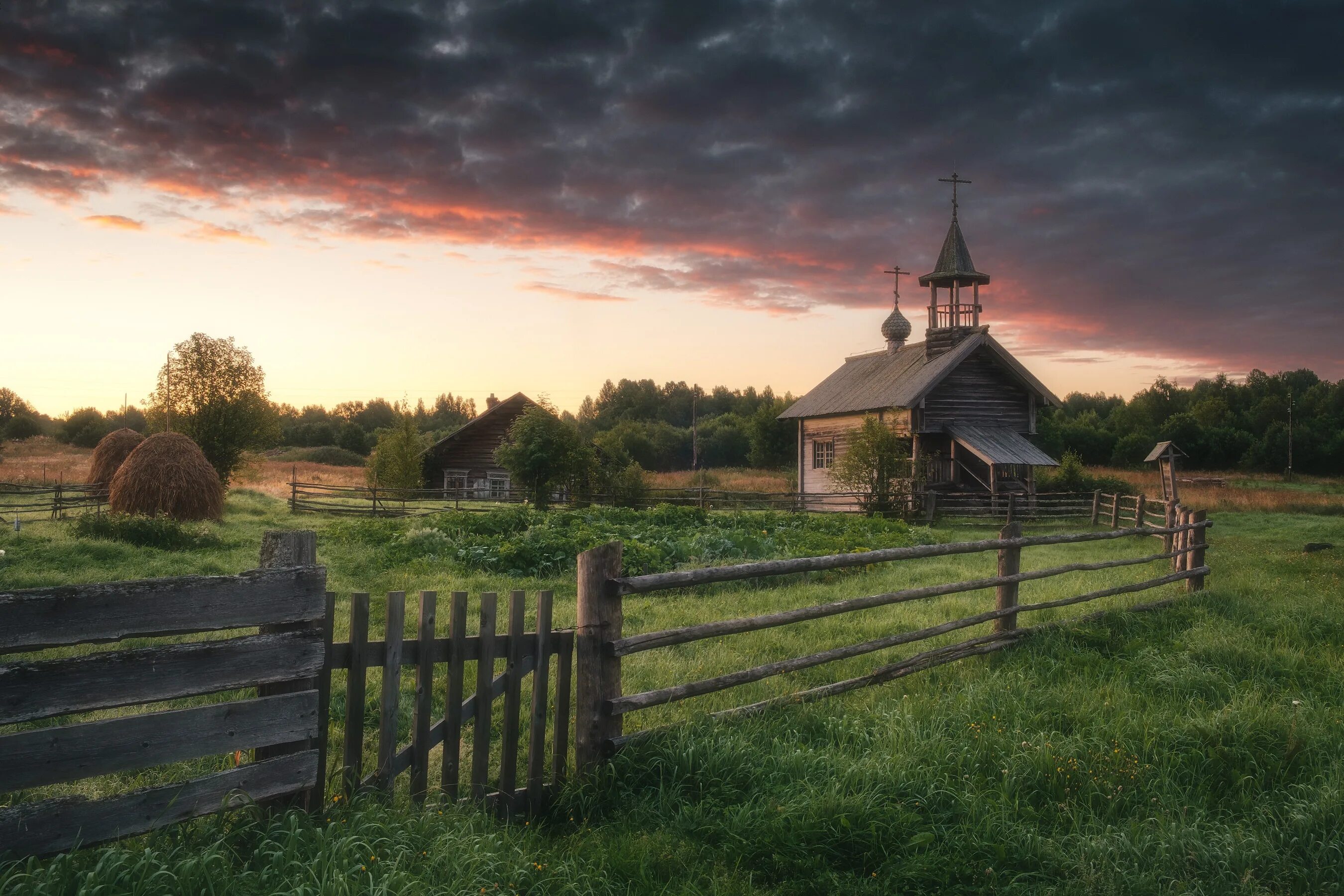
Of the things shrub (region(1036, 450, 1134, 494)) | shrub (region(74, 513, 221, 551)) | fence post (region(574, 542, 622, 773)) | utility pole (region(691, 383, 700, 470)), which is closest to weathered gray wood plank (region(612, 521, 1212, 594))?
fence post (region(574, 542, 622, 773))

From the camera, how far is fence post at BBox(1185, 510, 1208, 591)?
1112 centimetres

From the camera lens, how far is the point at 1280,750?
17.6ft

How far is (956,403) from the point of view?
30.5 metres

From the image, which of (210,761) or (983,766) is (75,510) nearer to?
(210,761)

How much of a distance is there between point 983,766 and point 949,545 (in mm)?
3074

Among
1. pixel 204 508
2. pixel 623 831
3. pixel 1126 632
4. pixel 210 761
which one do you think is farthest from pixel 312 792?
pixel 204 508

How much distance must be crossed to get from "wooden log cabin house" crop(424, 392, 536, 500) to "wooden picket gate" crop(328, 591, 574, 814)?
3418cm

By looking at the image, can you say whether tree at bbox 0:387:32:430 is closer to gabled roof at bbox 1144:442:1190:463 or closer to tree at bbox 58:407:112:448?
tree at bbox 58:407:112:448

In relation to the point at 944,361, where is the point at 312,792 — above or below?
below

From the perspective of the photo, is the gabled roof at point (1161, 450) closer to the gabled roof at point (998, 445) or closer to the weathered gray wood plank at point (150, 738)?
the gabled roof at point (998, 445)

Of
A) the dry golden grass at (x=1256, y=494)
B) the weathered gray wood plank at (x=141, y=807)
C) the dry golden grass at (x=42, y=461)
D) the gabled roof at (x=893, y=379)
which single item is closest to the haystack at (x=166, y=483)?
the dry golden grass at (x=42, y=461)

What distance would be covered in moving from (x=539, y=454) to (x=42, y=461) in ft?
136

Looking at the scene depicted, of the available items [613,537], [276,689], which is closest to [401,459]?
[613,537]

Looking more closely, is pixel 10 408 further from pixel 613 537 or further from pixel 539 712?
pixel 539 712
